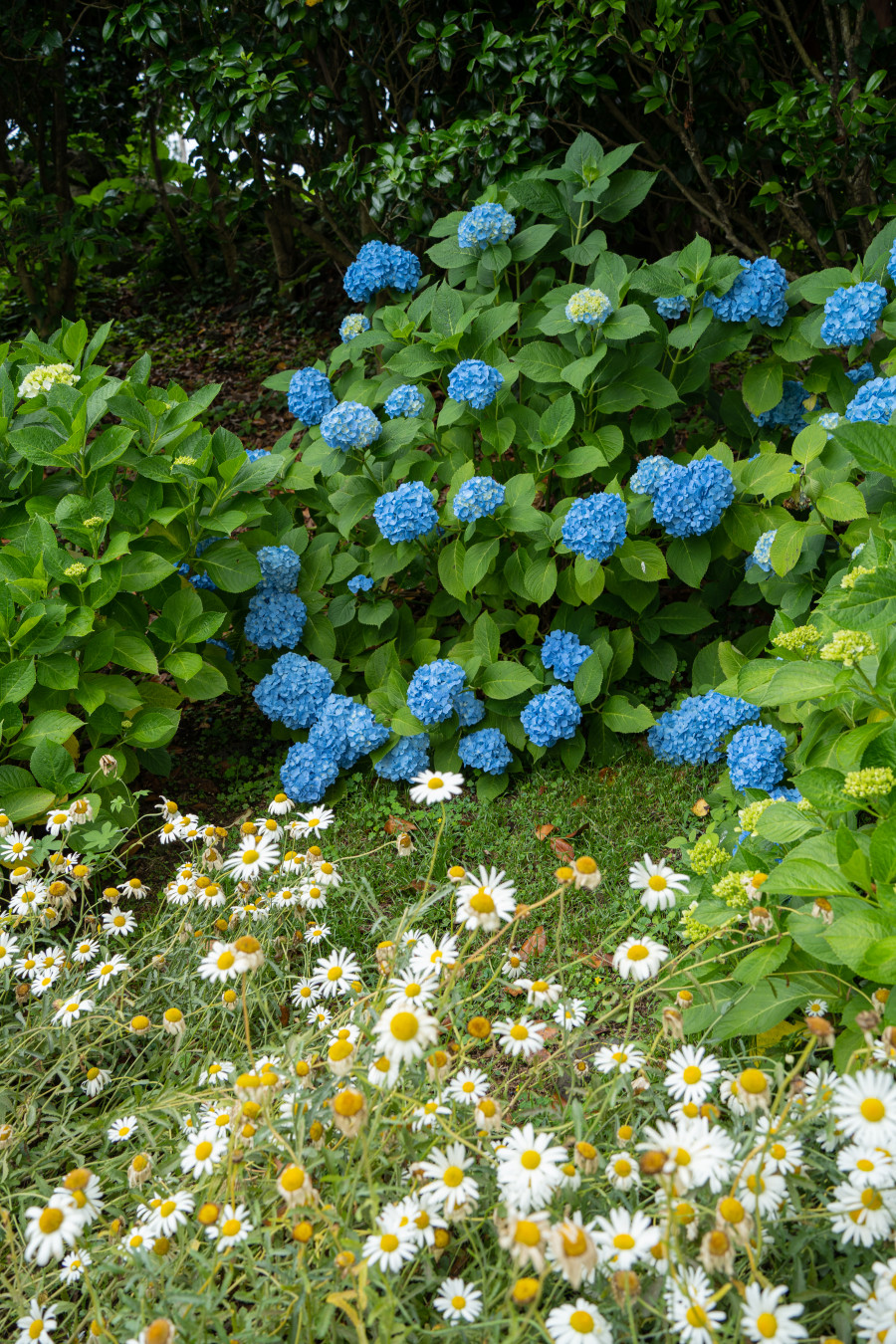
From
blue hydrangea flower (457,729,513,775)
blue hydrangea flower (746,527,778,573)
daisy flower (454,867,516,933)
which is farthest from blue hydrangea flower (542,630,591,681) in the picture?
daisy flower (454,867,516,933)

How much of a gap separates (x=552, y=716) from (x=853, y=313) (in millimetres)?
1404

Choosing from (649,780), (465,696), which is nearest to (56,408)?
(465,696)

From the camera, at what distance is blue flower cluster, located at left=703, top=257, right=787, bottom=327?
299 cm

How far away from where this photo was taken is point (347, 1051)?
1.36 m

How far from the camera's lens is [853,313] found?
9.19ft

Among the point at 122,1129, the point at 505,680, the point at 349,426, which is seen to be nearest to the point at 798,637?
the point at 505,680

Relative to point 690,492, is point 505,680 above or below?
below

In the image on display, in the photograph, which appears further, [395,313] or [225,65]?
[225,65]

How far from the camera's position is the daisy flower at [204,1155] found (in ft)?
4.69

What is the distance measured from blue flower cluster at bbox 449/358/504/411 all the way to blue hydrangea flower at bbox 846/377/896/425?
972 mm

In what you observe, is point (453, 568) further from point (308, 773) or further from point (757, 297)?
point (757, 297)

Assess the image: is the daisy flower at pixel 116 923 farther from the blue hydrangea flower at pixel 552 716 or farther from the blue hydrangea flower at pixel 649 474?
the blue hydrangea flower at pixel 649 474

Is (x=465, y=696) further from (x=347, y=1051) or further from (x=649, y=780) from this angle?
(x=347, y=1051)

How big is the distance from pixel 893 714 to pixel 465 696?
1427 mm
